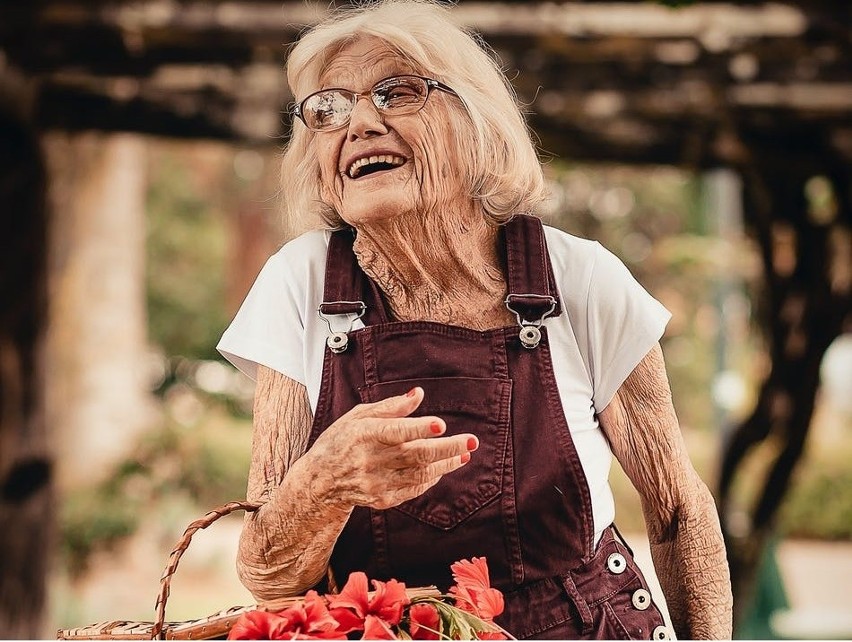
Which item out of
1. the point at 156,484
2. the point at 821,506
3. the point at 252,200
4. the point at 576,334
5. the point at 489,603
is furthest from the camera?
the point at 821,506

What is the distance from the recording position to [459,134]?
1749 millimetres

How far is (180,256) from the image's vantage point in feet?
57.2

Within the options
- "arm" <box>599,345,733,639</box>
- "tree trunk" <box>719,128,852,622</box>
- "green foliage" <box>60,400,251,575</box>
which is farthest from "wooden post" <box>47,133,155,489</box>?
"arm" <box>599,345,733,639</box>

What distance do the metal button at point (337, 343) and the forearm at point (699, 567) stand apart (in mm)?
617

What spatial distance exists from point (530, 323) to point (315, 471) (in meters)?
0.44

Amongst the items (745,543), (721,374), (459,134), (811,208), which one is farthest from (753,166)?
(459,134)

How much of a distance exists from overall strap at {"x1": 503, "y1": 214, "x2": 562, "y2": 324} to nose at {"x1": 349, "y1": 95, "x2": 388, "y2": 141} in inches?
11.3

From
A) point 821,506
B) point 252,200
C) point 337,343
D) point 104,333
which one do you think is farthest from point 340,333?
point 821,506

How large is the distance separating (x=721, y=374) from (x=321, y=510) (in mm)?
7496

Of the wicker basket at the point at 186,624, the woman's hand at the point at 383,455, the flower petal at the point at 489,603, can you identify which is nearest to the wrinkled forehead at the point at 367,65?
the woman's hand at the point at 383,455

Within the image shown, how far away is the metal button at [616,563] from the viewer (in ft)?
5.81

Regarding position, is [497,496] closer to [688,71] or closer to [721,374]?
[688,71]

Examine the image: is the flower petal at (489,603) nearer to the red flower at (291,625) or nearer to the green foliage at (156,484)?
the red flower at (291,625)

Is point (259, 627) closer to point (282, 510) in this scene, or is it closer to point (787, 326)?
point (282, 510)
